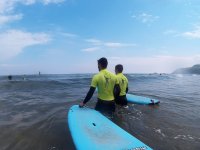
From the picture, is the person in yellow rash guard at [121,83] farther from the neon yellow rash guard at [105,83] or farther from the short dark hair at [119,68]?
the neon yellow rash guard at [105,83]

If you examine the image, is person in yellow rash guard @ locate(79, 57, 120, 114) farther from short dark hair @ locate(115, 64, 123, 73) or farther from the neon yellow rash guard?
short dark hair @ locate(115, 64, 123, 73)

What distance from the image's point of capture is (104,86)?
5898mm

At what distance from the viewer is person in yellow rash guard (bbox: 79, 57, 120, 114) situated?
580 centimetres

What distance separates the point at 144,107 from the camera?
10086mm

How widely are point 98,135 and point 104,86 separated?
1.71 meters

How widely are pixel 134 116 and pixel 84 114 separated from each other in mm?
2883

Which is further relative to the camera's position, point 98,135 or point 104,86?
point 104,86

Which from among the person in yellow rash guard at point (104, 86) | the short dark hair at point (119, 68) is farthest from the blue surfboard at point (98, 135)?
the short dark hair at point (119, 68)

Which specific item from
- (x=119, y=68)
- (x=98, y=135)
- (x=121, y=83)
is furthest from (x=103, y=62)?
(x=121, y=83)

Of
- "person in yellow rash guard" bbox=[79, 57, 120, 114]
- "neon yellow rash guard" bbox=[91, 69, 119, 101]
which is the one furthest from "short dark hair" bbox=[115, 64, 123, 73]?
"neon yellow rash guard" bbox=[91, 69, 119, 101]

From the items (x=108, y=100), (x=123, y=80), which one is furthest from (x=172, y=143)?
(x=123, y=80)

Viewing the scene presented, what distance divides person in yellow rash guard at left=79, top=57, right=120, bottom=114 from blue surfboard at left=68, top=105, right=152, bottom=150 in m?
0.36

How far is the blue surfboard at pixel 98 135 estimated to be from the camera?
3977 mm

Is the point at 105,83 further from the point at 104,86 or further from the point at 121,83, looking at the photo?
the point at 121,83
